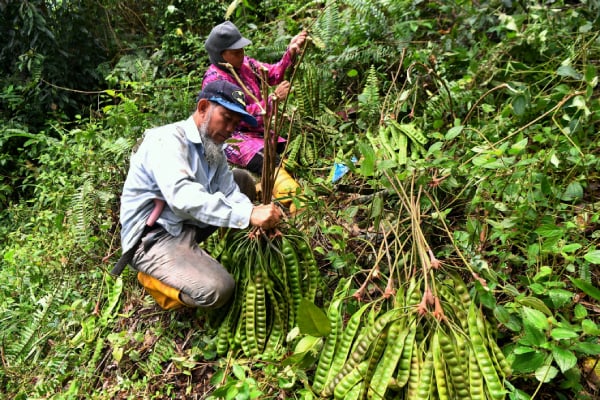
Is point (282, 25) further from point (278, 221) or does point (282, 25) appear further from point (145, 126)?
point (278, 221)

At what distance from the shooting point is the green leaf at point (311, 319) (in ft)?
6.60

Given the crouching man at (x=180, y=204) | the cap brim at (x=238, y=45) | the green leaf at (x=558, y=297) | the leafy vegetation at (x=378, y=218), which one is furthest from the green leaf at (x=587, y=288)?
the cap brim at (x=238, y=45)

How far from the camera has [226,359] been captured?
285 cm

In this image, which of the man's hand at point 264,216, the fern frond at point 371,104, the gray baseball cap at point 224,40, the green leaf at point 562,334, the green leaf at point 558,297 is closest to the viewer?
the green leaf at point 562,334

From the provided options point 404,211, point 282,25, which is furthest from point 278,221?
point 282,25

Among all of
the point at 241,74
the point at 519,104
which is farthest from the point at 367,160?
the point at 241,74

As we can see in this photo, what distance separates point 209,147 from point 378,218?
3.97 feet

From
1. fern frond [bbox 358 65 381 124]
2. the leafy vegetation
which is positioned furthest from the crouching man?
fern frond [bbox 358 65 381 124]

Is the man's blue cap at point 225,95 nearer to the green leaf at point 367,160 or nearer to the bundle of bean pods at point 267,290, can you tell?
the bundle of bean pods at point 267,290

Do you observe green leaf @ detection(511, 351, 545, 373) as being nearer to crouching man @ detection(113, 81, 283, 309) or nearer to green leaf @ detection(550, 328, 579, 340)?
green leaf @ detection(550, 328, 579, 340)

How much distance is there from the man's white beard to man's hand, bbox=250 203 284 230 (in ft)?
2.13

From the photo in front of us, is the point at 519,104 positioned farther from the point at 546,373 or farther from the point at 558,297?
the point at 546,373

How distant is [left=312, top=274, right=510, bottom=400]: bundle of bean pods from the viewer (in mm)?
Result: 1969

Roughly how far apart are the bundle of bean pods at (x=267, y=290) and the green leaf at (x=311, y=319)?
0.74 metres
